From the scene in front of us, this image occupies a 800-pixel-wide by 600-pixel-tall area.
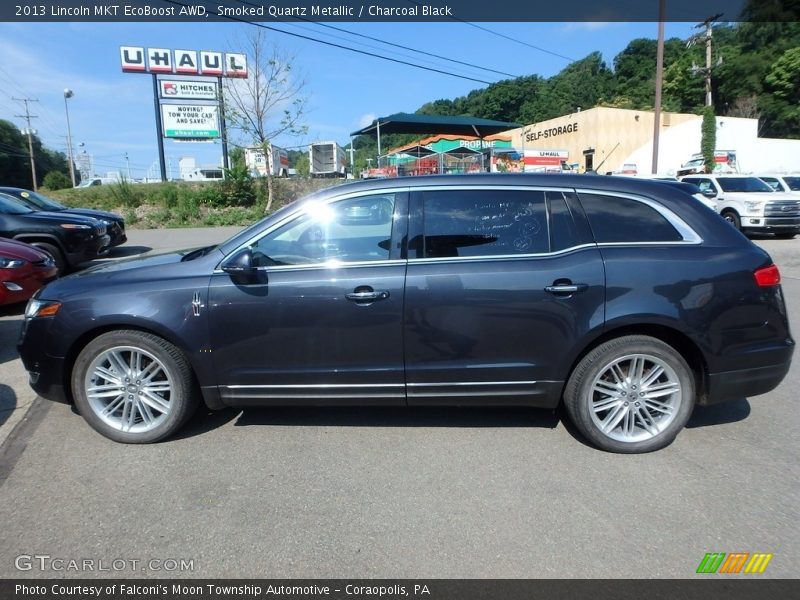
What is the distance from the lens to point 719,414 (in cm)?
398

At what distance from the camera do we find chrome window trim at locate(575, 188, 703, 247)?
3.39 metres

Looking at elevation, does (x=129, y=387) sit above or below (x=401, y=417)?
above

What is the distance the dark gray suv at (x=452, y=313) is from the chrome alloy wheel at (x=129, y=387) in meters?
0.01

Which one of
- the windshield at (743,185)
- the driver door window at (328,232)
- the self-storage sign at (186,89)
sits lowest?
the driver door window at (328,232)

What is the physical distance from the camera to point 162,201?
21.7 metres

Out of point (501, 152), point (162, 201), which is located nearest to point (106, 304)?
point (162, 201)

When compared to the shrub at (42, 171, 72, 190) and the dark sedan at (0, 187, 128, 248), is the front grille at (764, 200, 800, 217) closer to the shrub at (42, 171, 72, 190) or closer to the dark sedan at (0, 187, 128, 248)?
the dark sedan at (0, 187, 128, 248)

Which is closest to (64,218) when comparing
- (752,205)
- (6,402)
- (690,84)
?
(6,402)

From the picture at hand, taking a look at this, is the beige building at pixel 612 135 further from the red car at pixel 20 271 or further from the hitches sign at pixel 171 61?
the red car at pixel 20 271

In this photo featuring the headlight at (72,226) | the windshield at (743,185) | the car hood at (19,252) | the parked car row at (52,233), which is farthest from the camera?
the windshield at (743,185)

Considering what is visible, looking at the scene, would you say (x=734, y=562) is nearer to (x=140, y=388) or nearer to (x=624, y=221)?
(x=624, y=221)

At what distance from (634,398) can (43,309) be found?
401 cm

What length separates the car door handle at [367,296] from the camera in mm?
3289

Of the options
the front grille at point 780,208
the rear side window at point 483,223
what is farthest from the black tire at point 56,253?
the front grille at point 780,208
